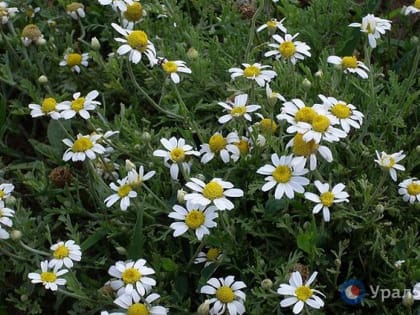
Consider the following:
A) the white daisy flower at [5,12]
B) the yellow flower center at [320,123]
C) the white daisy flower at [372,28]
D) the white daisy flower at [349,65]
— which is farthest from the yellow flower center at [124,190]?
the white daisy flower at [5,12]

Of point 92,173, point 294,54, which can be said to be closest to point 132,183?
point 92,173

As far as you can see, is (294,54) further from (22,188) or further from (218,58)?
(22,188)

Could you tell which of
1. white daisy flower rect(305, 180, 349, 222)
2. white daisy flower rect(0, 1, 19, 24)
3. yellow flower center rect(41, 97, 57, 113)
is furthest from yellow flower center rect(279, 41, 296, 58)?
white daisy flower rect(0, 1, 19, 24)

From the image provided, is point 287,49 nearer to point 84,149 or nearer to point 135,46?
point 135,46

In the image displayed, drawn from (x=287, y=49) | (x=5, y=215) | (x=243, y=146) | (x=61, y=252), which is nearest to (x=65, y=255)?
(x=61, y=252)

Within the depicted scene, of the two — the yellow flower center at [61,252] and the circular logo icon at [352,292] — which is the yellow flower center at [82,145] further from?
the circular logo icon at [352,292]

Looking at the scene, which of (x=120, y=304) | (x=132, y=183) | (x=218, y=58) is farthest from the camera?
(x=218, y=58)
